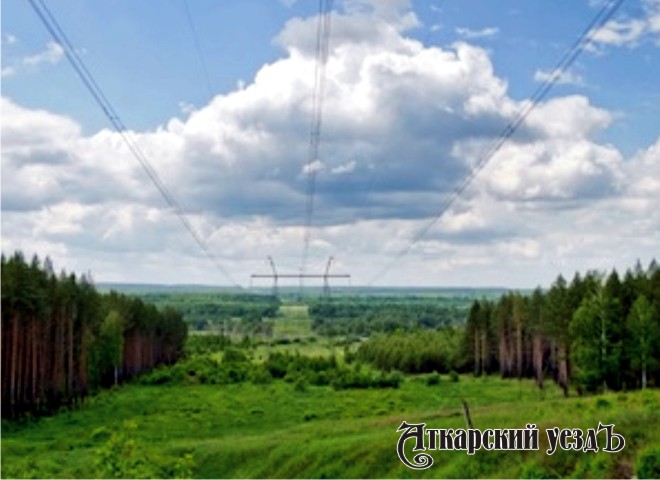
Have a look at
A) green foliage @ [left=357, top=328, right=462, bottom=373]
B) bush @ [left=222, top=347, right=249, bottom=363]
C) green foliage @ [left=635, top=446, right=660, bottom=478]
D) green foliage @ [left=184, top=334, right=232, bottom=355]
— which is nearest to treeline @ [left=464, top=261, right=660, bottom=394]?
green foliage @ [left=357, top=328, right=462, bottom=373]

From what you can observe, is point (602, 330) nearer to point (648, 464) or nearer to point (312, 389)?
point (312, 389)

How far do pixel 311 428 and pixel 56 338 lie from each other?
34.4 metres

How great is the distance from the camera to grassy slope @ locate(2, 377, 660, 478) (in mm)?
26688

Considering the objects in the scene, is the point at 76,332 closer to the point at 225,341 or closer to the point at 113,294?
the point at 113,294

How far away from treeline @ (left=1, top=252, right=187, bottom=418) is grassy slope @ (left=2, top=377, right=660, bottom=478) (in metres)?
2.64

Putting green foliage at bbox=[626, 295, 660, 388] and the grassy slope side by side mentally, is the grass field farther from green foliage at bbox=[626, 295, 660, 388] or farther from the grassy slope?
green foliage at bbox=[626, 295, 660, 388]

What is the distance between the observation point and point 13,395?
204 ft

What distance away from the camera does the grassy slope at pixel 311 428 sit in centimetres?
2669

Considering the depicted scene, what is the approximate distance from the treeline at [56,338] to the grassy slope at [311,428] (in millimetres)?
2635

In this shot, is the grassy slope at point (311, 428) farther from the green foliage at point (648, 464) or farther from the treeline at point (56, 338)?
the treeline at point (56, 338)

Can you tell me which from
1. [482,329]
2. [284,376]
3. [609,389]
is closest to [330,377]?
[284,376]

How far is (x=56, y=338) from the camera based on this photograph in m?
73.1

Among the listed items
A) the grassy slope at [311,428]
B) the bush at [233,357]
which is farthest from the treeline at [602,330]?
the bush at [233,357]

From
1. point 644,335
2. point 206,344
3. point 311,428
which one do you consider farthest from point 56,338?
point 206,344
